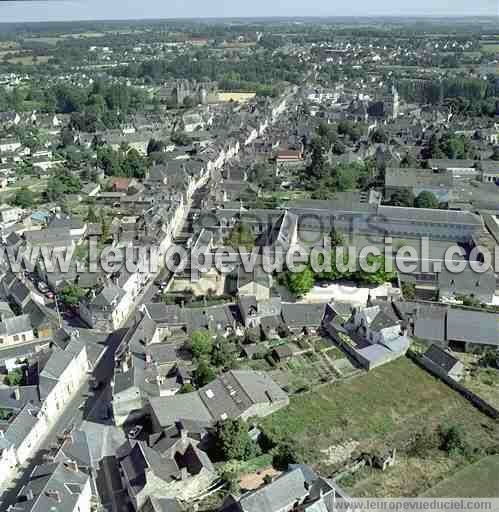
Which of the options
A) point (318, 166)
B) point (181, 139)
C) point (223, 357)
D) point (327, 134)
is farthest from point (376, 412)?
point (181, 139)

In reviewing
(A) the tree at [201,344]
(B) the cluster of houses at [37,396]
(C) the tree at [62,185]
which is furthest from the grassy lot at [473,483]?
(C) the tree at [62,185]

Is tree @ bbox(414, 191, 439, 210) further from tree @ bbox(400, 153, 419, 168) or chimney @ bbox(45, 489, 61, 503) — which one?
chimney @ bbox(45, 489, 61, 503)

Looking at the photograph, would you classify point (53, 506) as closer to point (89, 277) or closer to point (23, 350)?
Result: point (23, 350)

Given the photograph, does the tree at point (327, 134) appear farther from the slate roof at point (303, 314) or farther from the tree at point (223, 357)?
the tree at point (223, 357)

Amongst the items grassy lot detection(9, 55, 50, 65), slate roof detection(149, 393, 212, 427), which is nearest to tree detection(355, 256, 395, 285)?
slate roof detection(149, 393, 212, 427)

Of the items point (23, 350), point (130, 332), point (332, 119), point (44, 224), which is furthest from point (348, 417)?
point (332, 119)

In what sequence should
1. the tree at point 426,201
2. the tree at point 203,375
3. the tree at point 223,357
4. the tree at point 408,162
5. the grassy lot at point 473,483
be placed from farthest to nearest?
the tree at point 408,162 < the tree at point 426,201 < the tree at point 223,357 < the tree at point 203,375 < the grassy lot at point 473,483
